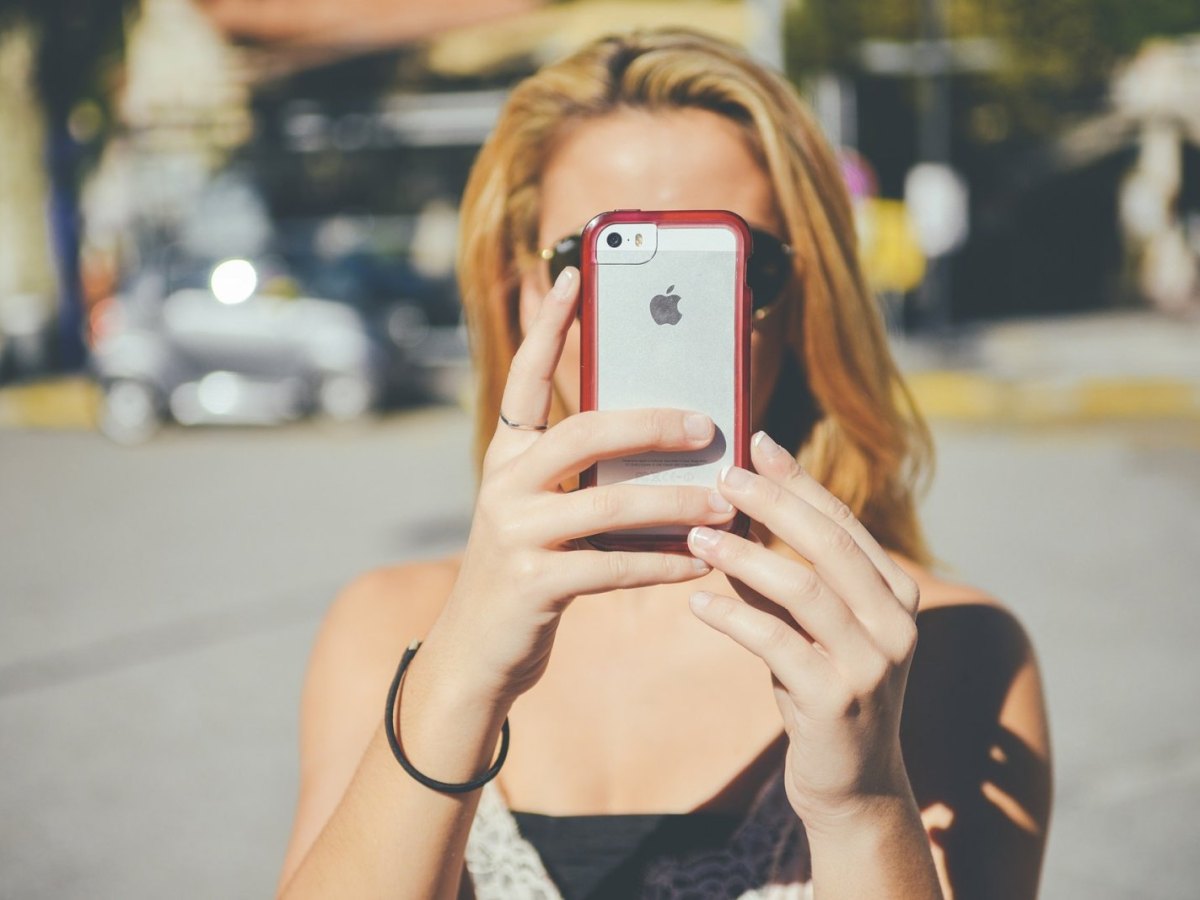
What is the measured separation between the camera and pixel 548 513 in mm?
979

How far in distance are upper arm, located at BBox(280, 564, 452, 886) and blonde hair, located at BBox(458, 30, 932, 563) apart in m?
0.32

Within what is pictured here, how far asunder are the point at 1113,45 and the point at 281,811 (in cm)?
1429

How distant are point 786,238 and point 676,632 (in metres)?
0.55

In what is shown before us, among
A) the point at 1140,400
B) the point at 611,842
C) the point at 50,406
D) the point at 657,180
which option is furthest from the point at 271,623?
the point at 50,406

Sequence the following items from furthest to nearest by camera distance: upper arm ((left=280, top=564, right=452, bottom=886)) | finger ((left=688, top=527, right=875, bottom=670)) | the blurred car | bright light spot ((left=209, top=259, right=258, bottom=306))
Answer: bright light spot ((left=209, top=259, right=258, bottom=306))
the blurred car
upper arm ((left=280, top=564, right=452, bottom=886))
finger ((left=688, top=527, right=875, bottom=670))

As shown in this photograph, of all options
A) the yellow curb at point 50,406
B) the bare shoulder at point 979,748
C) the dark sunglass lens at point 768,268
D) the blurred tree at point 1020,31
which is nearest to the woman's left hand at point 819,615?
the bare shoulder at point 979,748

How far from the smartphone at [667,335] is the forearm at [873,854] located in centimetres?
27

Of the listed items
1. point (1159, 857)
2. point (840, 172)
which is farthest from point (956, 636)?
point (1159, 857)

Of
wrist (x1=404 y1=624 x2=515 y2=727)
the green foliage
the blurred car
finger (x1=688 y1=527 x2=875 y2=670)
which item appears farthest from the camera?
the green foliage

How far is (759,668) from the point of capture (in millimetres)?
1625

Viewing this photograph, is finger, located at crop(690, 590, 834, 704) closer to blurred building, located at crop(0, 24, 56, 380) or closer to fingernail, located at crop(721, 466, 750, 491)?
fingernail, located at crop(721, 466, 750, 491)

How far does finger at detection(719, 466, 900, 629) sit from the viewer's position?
0.97 m

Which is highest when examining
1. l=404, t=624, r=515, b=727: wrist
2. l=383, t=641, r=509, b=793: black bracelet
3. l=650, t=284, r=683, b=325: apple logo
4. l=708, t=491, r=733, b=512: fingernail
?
l=650, t=284, r=683, b=325: apple logo

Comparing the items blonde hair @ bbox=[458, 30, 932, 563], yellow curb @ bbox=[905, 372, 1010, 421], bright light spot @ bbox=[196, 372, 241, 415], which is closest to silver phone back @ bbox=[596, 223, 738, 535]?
blonde hair @ bbox=[458, 30, 932, 563]
